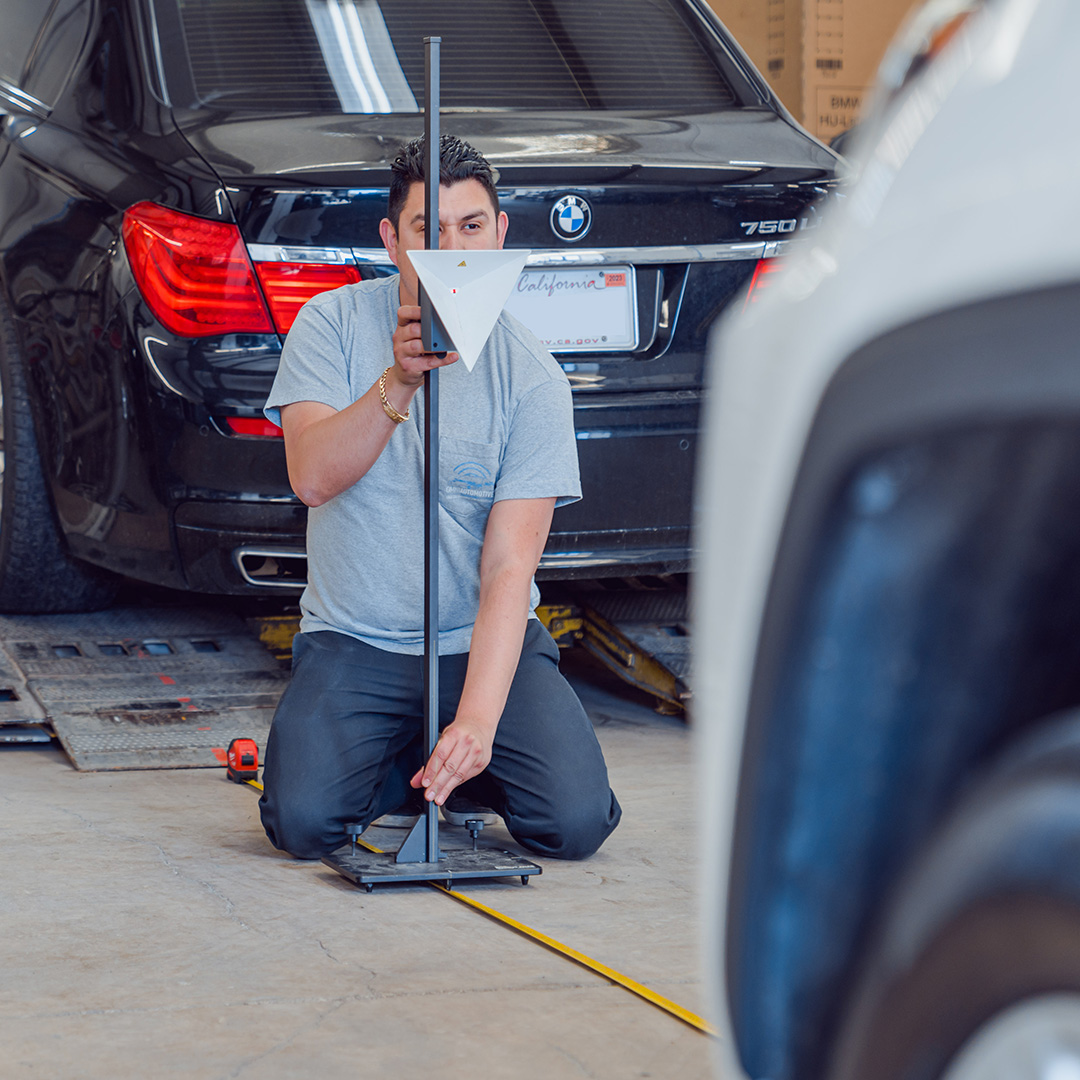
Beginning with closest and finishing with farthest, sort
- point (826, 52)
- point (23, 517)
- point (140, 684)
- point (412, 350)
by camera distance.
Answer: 1. point (412, 350)
2. point (140, 684)
3. point (23, 517)
4. point (826, 52)

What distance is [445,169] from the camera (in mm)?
2510

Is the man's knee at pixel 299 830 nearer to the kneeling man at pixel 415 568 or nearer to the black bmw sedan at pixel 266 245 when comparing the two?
the kneeling man at pixel 415 568

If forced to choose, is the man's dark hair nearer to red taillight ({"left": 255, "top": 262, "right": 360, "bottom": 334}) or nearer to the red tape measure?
red taillight ({"left": 255, "top": 262, "right": 360, "bottom": 334})

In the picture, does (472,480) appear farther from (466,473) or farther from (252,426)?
(252,426)

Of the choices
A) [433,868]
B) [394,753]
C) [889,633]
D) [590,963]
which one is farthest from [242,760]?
[889,633]

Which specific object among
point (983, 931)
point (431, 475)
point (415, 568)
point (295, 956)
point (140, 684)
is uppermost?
point (983, 931)

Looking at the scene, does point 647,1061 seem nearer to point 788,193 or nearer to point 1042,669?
point 1042,669

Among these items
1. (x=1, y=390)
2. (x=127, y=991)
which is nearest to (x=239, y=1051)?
(x=127, y=991)

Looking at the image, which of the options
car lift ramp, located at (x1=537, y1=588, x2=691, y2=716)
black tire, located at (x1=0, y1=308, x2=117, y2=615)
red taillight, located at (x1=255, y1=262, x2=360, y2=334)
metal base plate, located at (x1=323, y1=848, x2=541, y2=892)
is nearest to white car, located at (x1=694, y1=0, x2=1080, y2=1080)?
metal base plate, located at (x1=323, y1=848, x2=541, y2=892)

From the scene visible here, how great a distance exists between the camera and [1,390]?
11.5 feet

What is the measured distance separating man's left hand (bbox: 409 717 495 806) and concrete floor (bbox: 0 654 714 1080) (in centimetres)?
16

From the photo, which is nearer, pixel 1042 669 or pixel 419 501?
pixel 1042 669

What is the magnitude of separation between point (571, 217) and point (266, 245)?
1.89 feet

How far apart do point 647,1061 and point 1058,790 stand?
3.45 feet
